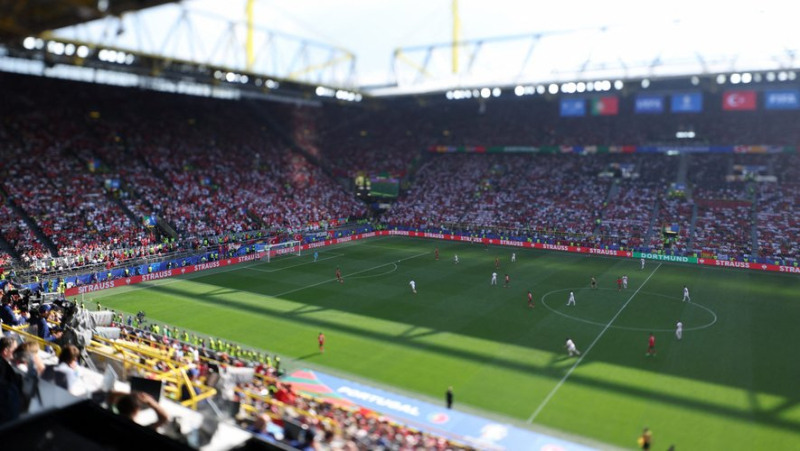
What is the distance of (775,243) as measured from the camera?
49.9m

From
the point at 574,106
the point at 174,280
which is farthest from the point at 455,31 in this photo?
the point at 174,280

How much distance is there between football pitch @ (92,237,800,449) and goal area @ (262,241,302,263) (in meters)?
2.11

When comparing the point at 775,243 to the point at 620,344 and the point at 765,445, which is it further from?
the point at 765,445

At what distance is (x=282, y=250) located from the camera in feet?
177

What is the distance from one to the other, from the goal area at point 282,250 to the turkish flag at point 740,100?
157ft

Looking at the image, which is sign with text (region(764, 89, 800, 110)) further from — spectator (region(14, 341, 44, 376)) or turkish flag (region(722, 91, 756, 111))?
spectator (region(14, 341, 44, 376))

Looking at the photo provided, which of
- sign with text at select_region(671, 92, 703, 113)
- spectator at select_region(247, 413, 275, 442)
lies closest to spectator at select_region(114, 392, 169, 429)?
spectator at select_region(247, 413, 275, 442)

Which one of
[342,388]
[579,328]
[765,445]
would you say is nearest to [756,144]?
[579,328]

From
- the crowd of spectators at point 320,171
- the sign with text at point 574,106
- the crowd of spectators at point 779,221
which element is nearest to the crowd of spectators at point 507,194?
the crowd of spectators at point 320,171

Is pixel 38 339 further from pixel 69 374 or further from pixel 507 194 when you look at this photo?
pixel 507 194

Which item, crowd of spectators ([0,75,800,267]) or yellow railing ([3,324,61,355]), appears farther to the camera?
crowd of spectators ([0,75,800,267])

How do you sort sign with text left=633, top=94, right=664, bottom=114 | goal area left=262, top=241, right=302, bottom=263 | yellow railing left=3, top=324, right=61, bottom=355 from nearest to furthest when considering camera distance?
1. yellow railing left=3, top=324, right=61, bottom=355
2. goal area left=262, top=241, right=302, bottom=263
3. sign with text left=633, top=94, right=664, bottom=114

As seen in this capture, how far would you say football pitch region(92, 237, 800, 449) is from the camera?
66.1 feet

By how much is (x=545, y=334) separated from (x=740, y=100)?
43481 millimetres
